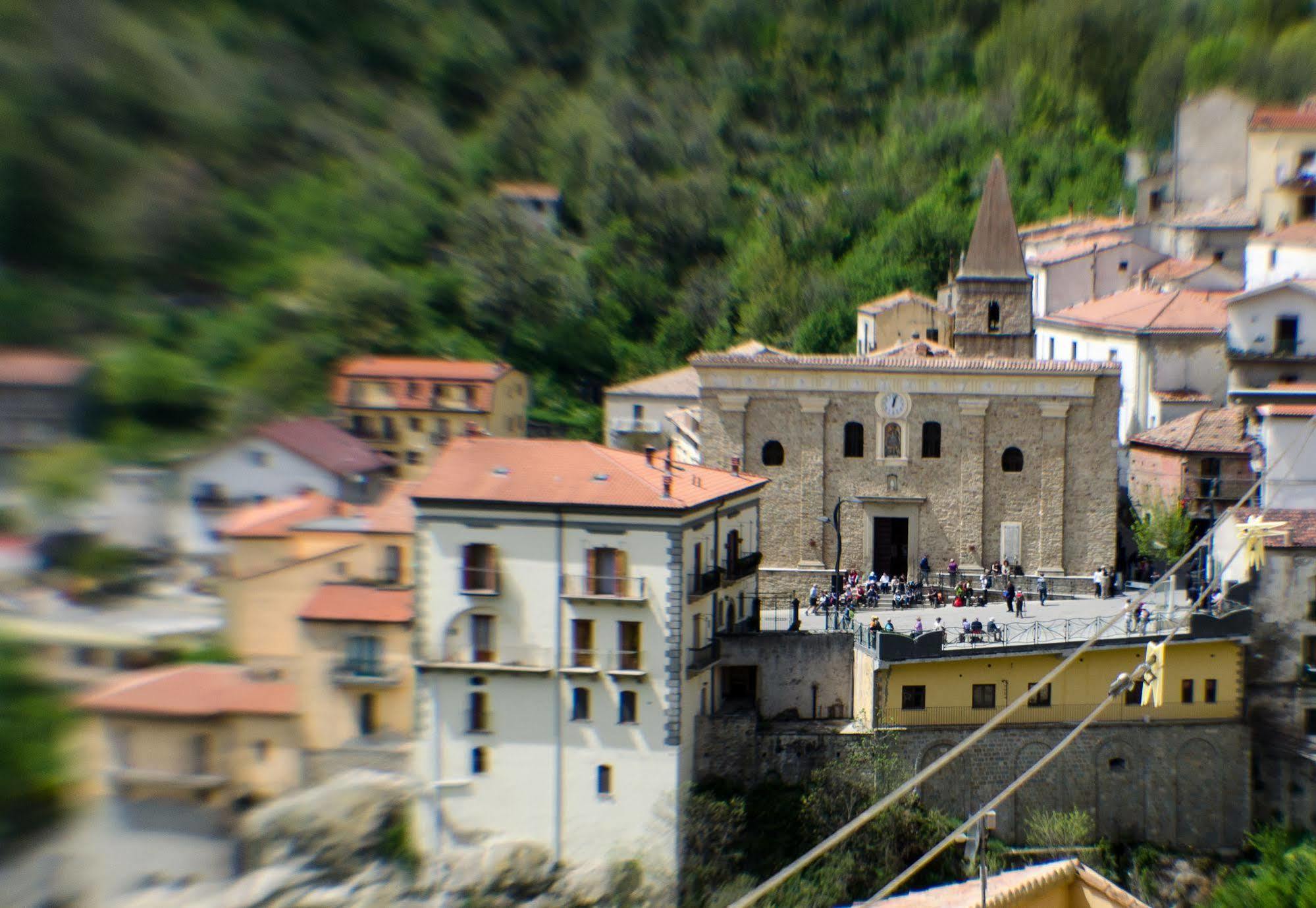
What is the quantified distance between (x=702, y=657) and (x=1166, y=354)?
10783 mm

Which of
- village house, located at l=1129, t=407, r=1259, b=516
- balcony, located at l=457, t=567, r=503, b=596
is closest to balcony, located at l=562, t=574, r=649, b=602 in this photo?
balcony, located at l=457, t=567, r=503, b=596

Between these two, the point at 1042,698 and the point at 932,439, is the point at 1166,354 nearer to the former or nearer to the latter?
the point at 932,439

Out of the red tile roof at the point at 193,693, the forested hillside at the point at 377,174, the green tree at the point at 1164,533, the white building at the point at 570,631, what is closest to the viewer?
the forested hillside at the point at 377,174

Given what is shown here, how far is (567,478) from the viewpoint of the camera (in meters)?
10.2

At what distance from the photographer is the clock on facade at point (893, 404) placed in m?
16.9

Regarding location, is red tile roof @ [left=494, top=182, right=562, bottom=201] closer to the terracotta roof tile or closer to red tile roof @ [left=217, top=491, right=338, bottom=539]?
red tile roof @ [left=217, top=491, right=338, bottom=539]

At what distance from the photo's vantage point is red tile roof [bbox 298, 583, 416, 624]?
2283mm

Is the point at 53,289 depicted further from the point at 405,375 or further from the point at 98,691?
the point at 405,375

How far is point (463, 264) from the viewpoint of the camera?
244 centimetres

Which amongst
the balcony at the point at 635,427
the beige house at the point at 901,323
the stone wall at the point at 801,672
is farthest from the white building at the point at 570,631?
the beige house at the point at 901,323

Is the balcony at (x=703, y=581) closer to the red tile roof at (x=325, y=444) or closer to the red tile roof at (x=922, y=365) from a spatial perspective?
the red tile roof at (x=922, y=365)

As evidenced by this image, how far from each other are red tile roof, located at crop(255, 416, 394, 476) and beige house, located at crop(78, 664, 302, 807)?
33cm

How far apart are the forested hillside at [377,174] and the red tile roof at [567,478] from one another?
204cm

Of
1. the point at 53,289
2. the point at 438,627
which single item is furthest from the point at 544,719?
the point at 53,289
